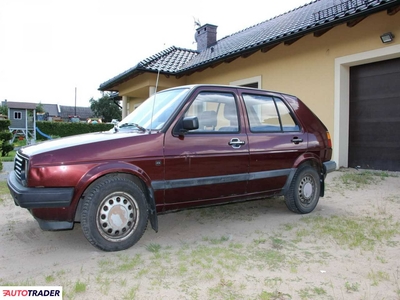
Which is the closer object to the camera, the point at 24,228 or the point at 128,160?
the point at 128,160

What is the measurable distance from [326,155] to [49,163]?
3833mm

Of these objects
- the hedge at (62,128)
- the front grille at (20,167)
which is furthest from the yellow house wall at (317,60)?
the hedge at (62,128)

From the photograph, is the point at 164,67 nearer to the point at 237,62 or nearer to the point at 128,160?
the point at 237,62

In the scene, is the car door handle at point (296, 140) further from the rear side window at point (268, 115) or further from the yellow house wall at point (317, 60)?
the yellow house wall at point (317, 60)

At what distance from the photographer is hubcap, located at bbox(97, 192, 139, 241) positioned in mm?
3023

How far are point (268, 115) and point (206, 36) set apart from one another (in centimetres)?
1272

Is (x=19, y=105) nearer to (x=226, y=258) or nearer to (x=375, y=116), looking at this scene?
(x=375, y=116)

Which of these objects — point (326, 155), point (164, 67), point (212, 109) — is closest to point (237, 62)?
point (164, 67)

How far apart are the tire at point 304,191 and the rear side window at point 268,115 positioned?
2.14ft

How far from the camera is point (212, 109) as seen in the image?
3855mm

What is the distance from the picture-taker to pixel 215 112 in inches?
151

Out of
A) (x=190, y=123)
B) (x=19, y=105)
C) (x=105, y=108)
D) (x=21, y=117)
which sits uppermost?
(x=105, y=108)

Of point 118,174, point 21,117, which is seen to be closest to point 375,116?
point 118,174

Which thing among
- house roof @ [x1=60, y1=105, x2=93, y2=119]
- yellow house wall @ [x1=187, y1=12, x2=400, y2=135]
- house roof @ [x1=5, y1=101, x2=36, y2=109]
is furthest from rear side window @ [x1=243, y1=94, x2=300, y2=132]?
house roof @ [x1=60, y1=105, x2=93, y2=119]
